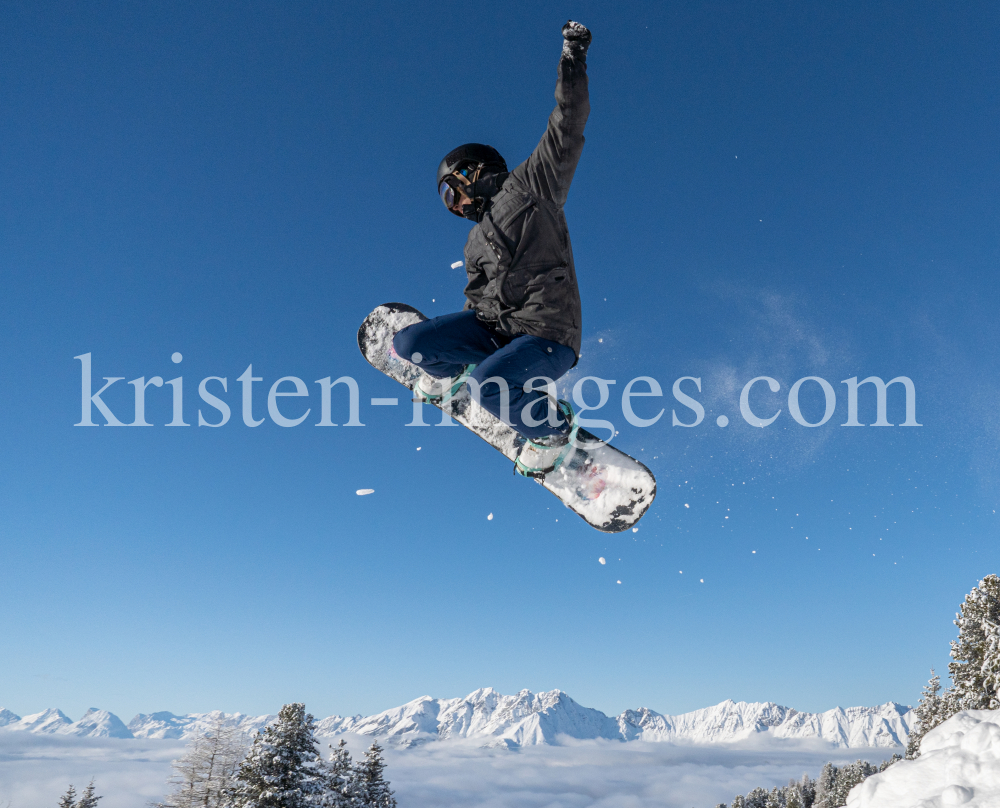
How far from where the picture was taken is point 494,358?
4156 mm

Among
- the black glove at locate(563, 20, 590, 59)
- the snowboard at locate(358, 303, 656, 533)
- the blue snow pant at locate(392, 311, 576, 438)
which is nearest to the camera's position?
the black glove at locate(563, 20, 590, 59)

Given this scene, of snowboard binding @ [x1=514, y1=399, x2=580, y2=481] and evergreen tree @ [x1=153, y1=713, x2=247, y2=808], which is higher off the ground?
snowboard binding @ [x1=514, y1=399, x2=580, y2=481]

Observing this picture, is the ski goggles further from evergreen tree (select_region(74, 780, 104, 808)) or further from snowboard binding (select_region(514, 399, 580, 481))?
evergreen tree (select_region(74, 780, 104, 808))

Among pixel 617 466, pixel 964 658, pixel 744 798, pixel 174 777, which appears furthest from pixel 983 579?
pixel 744 798

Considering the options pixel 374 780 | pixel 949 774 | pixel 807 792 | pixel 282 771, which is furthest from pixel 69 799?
pixel 807 792

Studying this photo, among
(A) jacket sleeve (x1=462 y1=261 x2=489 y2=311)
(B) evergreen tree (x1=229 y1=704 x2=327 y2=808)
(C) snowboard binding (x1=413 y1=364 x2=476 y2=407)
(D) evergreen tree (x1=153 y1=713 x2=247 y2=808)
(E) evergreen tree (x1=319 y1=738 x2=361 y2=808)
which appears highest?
(A) jacket sleeve (x1=462 y1=261 x2=489 y2=311)

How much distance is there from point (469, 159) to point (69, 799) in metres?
37.6

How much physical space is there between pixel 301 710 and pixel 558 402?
15332mm

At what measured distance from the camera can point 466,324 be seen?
4602 mm

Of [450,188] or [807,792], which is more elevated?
[450,188]

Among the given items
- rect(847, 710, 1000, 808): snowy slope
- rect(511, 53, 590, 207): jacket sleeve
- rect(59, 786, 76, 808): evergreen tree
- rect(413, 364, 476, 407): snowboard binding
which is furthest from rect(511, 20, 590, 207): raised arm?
rect(59, 786, 76, 808): evergreen tree

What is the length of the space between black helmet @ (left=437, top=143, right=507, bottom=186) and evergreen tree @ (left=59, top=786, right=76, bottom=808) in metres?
36.6

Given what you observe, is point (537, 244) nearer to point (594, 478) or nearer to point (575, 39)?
point (575, 39)

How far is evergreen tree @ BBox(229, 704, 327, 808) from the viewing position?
14.0 meters
